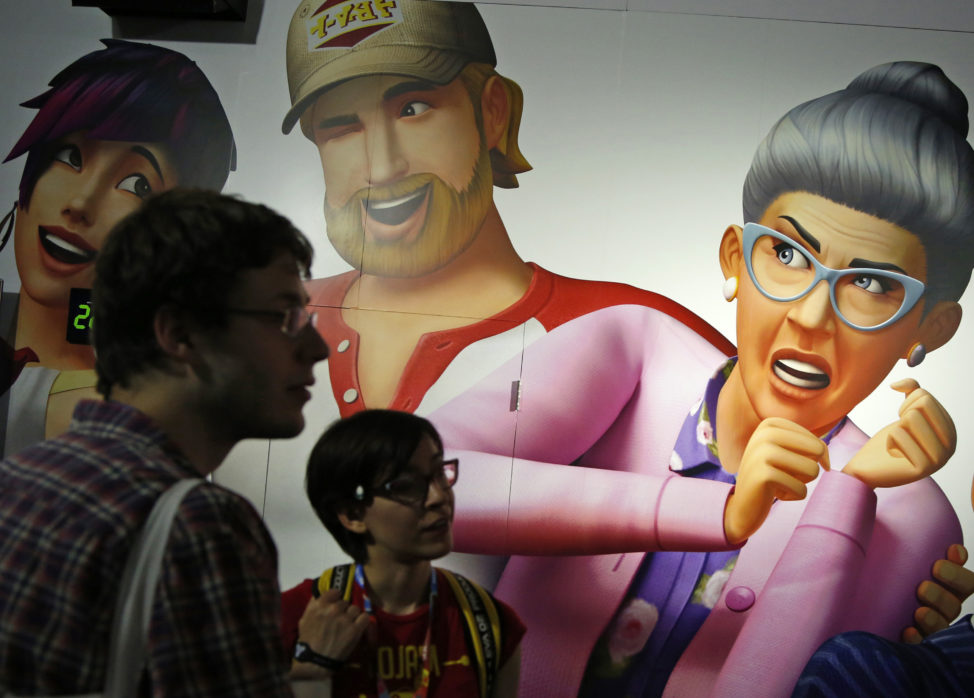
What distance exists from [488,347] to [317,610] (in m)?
0.93

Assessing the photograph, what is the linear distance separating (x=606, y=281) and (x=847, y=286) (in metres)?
0.60

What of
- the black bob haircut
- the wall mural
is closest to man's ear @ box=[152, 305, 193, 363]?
the black bob haircut

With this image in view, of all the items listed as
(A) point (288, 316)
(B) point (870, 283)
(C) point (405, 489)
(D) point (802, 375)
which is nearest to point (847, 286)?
(B) point (870, 283)

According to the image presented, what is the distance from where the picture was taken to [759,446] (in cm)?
238

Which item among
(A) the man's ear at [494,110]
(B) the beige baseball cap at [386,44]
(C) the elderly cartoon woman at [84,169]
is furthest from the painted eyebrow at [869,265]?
(C) the elderly cartoon woman at [84,169]

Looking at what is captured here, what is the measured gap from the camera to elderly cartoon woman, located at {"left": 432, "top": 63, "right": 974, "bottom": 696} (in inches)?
92.0

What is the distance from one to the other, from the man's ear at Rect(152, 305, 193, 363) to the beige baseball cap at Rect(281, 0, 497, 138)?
169cm

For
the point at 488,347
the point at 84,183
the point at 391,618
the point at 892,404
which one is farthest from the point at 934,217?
the point at 84,183

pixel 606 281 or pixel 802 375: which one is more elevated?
pixel 606 281

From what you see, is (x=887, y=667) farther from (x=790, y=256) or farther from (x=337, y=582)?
(x=337, y=582)

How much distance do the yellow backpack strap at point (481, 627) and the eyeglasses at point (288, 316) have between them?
3.02 ft

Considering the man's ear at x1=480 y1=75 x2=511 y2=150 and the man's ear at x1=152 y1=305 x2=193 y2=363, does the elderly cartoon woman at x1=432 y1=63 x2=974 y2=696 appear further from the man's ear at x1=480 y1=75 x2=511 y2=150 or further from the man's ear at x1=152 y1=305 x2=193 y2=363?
the man's ear at x1=152 y1=305 x2=193 y2=363

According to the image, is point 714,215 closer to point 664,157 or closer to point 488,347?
point 664,157

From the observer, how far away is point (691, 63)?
8.31 ft
